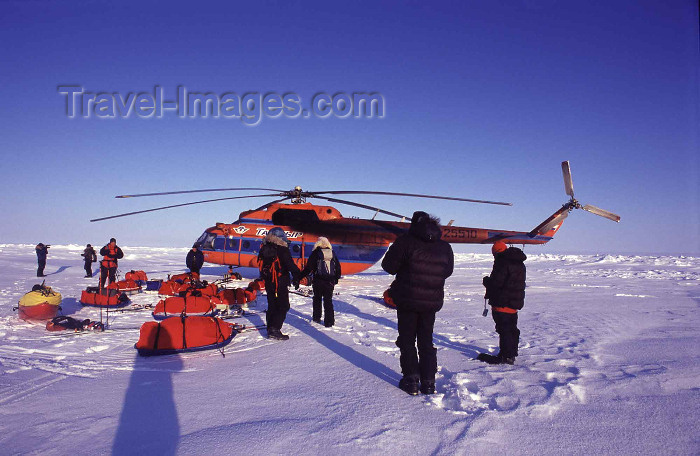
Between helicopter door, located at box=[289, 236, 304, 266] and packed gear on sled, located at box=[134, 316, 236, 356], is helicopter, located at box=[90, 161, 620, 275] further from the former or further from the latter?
packed gear on sled, located at box=[134, 316, 236, 356]

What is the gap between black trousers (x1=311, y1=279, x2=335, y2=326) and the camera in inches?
257

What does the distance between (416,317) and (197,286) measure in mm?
6914

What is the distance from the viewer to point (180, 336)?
15.2 feet

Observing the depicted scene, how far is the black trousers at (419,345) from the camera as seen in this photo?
345 centimetres

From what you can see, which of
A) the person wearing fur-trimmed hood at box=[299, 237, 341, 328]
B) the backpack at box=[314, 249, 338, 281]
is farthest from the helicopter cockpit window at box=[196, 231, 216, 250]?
the backpack at box=[314, 249, 338, 281]

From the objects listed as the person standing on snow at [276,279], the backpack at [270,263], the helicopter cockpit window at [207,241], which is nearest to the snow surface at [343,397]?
the person standing on snow at [276,279]

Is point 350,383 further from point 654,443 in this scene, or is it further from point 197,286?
point 197,286

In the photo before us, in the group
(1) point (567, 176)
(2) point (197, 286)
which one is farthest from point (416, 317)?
(1) point (567, 176)

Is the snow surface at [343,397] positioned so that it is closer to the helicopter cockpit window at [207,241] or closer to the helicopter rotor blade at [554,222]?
the helicopter rotor blade at [554,222]

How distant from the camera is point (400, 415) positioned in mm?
2928

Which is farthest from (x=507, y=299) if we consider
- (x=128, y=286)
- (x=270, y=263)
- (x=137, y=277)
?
(x=137, y=277)

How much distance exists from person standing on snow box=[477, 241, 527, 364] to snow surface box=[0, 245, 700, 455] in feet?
0.83

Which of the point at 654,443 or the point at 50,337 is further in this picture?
the point at 50,337

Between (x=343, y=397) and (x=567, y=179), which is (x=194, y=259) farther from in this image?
(x=567, y=179)
